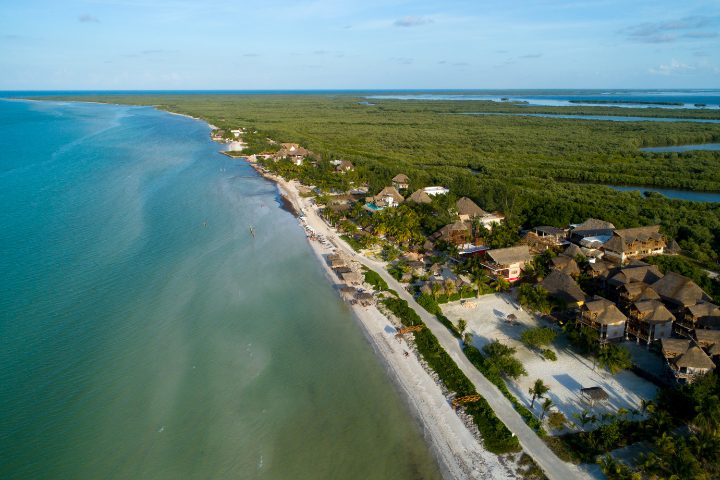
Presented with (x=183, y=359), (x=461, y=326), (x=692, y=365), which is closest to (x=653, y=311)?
(x=692, y=365)

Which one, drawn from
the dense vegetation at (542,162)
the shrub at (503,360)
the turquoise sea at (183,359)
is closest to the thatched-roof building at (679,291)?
the dense vegetation at (542,162)

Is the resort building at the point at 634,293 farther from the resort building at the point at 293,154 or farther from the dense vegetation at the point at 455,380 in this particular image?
the resort building at the point at 293,154

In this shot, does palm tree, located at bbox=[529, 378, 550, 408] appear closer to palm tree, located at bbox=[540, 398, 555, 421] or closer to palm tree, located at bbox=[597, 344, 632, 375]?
palm tree, located at bbox=[540, 398, 555, 421]

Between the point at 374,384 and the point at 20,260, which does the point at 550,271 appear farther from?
the point at 20,260

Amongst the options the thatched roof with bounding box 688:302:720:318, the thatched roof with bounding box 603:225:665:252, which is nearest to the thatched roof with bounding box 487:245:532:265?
the thatched roof with bounding box 603:225:665:252

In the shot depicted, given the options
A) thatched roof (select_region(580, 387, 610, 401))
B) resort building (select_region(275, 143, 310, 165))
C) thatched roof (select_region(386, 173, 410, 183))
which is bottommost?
thatched roof (select_region(580, 387, 610, 401))

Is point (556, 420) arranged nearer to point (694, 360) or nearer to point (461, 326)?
point (694, 360)
